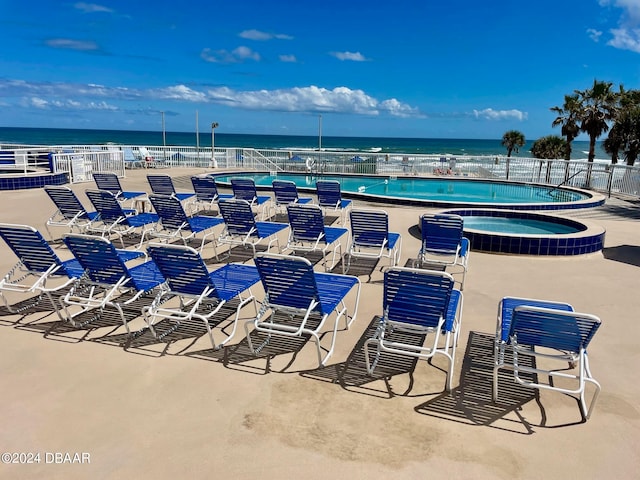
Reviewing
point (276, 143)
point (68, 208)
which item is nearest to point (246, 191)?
point (68, 208)

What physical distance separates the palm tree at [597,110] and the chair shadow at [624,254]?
695 inches

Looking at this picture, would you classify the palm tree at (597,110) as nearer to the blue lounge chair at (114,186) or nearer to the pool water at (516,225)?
the pool water at (516,225)

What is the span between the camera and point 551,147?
99.5 ft

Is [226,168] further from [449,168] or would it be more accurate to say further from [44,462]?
[44,462]

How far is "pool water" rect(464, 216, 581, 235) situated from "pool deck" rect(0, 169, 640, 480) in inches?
205

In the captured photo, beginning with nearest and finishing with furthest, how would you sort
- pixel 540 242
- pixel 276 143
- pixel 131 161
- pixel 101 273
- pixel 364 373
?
pixel 364 373 < pixel 101 273 < pixel 540 242 < pixel 131 161 < pixel 276 143

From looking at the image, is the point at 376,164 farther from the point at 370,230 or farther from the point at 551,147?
the point at 551,147

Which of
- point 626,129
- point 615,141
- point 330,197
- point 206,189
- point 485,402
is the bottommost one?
point 485,402

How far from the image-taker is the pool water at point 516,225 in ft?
29.8

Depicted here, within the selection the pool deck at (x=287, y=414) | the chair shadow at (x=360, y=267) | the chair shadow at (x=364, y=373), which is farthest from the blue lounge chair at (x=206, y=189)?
the chair shadow at (x=364, y=373)

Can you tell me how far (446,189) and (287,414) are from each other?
51.1 ft

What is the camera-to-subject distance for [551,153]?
98.8 ft

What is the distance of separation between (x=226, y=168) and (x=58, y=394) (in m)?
18.5

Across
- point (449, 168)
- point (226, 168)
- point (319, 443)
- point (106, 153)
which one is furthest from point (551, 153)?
point (319, 443)
